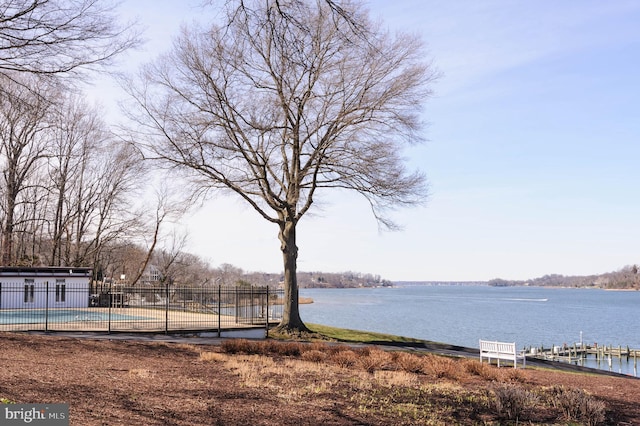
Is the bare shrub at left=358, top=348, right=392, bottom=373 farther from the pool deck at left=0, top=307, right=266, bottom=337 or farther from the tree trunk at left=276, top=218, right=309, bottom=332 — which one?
the tree trunk at left=276, top=218, right=309, bottom=332

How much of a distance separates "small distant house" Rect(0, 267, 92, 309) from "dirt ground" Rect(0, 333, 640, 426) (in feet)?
71.3

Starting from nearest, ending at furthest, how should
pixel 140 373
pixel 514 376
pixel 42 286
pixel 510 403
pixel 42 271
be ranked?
pixel 510 403, pixel 140 373, pixel 514 376, pixel 42 286, pixel 42 271

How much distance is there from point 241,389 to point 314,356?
19.2 ft

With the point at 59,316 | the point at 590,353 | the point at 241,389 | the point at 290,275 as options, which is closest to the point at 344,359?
the point at 241,389

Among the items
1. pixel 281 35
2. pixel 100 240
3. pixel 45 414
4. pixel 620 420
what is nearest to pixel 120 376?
pixel 45 414

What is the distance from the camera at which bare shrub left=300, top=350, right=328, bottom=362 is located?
16188mm

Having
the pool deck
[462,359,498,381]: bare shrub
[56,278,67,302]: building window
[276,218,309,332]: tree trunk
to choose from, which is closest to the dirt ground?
[462,359,498,381]: bare shrub

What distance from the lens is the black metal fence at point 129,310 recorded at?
2441 cm

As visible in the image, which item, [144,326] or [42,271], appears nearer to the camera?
[144,326]

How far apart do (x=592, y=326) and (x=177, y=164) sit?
74554mm

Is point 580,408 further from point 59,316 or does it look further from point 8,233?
point 8,233

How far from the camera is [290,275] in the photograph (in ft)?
89.0

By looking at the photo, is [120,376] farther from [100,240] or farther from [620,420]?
[100,240]

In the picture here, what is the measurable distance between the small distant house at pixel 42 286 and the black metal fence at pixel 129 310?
0.18 feet
